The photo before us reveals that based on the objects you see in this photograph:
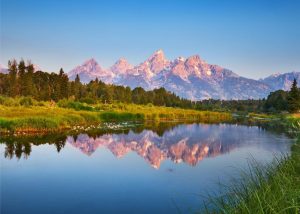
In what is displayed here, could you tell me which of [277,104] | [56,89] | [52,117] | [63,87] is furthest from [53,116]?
[277,104]

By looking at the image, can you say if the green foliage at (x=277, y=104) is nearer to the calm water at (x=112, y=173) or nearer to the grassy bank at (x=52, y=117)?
the grassy bank at (x=52, y=117)

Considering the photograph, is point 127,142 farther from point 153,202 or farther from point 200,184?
point 153,202

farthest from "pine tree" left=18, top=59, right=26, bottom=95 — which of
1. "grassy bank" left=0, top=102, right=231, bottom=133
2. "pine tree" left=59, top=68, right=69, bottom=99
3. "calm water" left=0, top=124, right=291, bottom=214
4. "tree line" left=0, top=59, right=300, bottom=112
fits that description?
"calm water" left=0, top=124, right=291, bottom=214

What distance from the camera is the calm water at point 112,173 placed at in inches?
519

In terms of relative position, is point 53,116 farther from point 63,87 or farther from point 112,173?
point 63,87

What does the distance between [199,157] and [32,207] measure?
13.9m

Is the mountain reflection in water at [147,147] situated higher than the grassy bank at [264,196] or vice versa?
the grassy bank at [264,196]

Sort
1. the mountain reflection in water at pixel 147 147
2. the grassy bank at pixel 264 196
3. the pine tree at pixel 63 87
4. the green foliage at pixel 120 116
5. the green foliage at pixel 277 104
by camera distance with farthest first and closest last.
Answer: the green foliage at pixel 277 104
the pine tree at pixel 63 87
the green foliage at pixel 120 116
the mountain reflection in water at pixel 147 147
the grassy bank at pixel 264 196

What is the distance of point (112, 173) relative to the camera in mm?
18719

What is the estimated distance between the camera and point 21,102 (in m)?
59.2

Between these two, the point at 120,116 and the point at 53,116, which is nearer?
the point at 53,116

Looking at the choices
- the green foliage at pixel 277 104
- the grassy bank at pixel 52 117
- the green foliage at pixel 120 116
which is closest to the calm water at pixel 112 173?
the grassy bank at pixel 52 117

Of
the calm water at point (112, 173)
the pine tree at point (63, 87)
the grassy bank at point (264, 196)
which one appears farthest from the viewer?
the pine tree at point (63, 87)

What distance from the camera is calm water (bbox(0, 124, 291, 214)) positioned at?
13.2 meters
